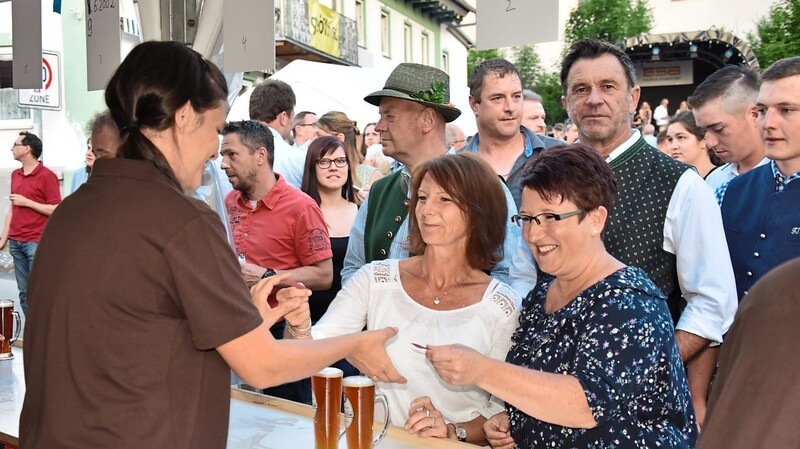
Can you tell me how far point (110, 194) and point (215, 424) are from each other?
1.54 feet

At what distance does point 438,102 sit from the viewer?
3354 millimetres

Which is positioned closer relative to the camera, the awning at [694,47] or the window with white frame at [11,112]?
the window with white frame at [11,112]

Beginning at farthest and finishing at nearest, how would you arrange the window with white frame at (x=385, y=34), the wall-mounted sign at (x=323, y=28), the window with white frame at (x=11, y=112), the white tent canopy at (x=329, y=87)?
the window with white frame at (x=385, y=34) → the wall-mounted sign at (x=323, y=28) → the window with white frame at (x=11, y=112) → the white tent canopy at (x=329, y=87)

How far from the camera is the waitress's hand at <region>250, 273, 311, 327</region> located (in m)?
1.87

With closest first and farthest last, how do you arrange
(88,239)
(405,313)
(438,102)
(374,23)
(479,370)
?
(88,239) < (479,370) < (405,313) < (438,102) < (374,23)

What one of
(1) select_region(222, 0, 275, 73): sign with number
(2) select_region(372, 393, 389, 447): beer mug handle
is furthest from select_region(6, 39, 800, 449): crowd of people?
(1) select_region(222, 0, 275, 73): sign with number

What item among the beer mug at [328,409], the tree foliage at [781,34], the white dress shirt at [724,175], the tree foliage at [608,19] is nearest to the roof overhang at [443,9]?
the tree foliage at [608,19]

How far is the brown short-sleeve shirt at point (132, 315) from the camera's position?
1.48 m

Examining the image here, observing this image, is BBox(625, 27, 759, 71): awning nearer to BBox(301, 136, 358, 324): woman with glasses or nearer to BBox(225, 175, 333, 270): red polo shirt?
BBox(301, 136, 358, 324): woman with glasses

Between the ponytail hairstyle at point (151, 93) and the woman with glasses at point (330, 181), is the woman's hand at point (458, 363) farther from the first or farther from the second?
the woman with glasses at point (330, 181)

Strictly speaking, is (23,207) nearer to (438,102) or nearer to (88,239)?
(438,102)

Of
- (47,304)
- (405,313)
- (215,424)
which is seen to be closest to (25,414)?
(47,304)

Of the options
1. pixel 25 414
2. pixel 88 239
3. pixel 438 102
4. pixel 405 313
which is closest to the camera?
pixel 88 239

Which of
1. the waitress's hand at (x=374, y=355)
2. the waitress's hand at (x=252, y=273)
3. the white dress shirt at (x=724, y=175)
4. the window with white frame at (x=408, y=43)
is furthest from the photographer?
the window with white frame at (x=408, y=43)
